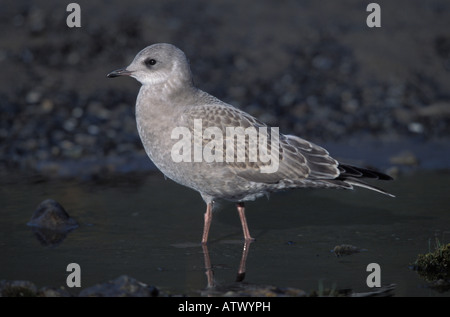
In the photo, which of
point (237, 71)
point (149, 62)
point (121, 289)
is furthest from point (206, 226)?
point (237, 71)

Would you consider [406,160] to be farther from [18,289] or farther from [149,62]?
[18,289]

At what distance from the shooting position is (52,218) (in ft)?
28.3

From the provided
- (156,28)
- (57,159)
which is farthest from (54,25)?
(57,159)

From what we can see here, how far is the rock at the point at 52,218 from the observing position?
28.2 ft

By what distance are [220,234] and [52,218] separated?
1.88 m

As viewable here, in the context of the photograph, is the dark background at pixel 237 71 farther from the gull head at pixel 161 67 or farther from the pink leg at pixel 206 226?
the pink leg at pixel 206 226

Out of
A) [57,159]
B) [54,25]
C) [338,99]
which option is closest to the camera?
[57,159]

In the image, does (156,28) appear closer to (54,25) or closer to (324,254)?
(54,25)

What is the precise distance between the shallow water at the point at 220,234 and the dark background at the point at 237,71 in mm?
1737

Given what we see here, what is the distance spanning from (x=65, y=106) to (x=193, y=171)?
6.32 meters

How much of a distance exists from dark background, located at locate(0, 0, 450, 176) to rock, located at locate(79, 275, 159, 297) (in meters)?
5.27

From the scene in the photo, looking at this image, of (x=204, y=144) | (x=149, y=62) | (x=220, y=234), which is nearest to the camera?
(x=204, y=144)

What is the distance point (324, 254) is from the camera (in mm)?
7570

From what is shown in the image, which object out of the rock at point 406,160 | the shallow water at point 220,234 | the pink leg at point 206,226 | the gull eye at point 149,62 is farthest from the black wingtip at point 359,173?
the rock at point 406,160
